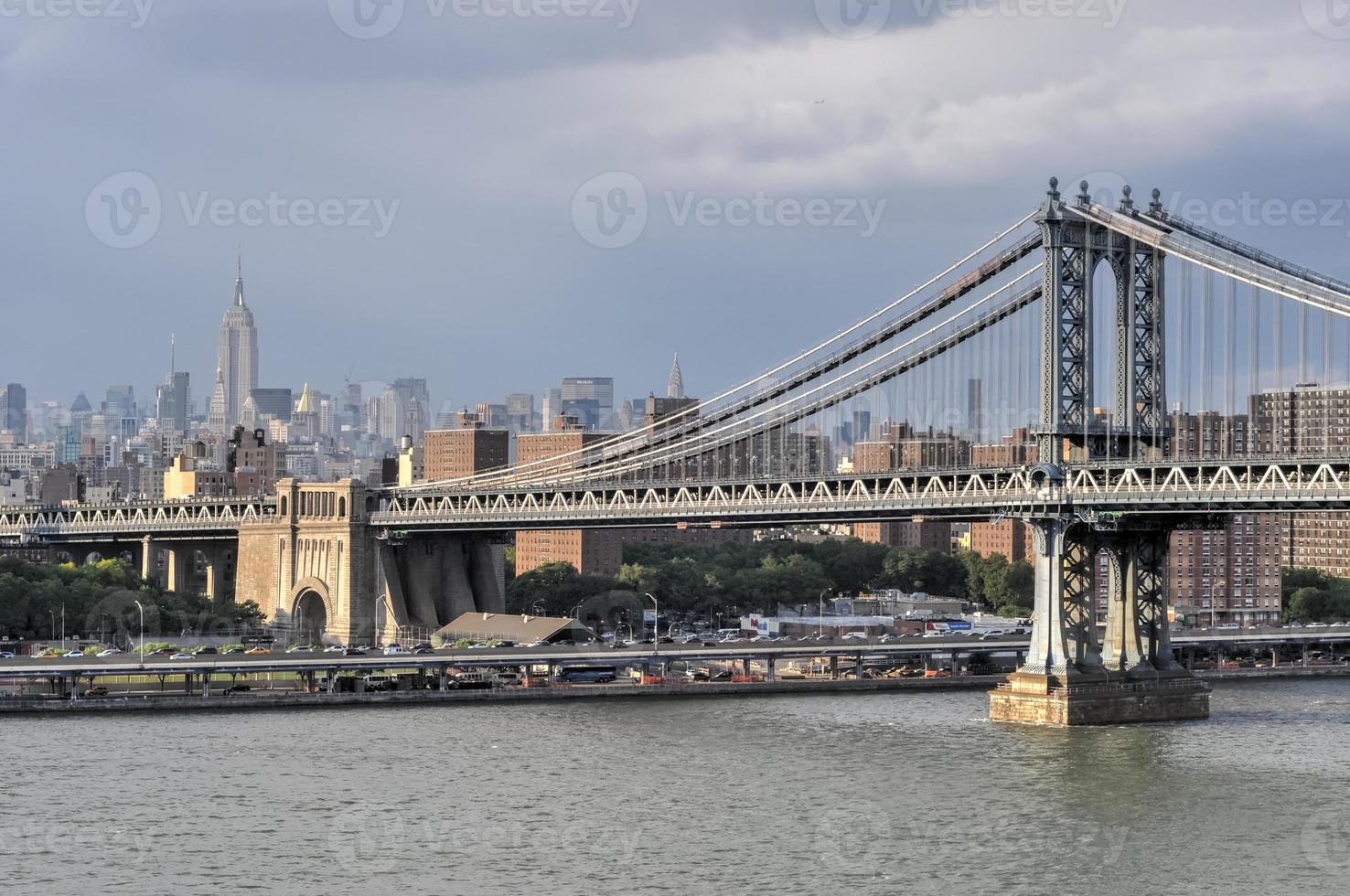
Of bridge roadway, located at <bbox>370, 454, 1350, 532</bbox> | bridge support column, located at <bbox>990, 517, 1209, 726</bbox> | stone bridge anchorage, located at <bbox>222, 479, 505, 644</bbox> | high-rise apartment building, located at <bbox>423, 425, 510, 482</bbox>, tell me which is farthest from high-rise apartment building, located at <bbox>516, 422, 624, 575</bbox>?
bridge support column, located at <bbox>990, 517, 1209, 726</bbox>

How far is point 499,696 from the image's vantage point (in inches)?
2761

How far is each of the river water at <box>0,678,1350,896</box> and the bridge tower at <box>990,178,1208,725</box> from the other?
1.42 m

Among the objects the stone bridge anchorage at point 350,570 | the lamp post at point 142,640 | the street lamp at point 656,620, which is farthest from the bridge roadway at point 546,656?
the street lamp at point 656,620

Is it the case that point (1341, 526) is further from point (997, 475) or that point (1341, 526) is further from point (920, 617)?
point (997, 475)

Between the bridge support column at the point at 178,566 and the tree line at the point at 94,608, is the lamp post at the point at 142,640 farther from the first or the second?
the bridge support column at the point at 178,566

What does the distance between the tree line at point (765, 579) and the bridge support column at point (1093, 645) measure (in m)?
54.4

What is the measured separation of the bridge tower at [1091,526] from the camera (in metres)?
58.8

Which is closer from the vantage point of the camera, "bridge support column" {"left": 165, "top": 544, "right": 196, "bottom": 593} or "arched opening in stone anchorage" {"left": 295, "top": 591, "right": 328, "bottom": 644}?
"arched opening in stone anchorage" {"left": 295, "top": 591, "right": 328, "bottom": 644}

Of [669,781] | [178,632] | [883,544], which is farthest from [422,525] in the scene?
[883,544]

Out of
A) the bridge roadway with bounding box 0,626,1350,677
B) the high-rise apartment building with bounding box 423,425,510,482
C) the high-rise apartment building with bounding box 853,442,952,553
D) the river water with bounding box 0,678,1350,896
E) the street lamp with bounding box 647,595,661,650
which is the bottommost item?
the river water with bounding box 0,678,1350,896

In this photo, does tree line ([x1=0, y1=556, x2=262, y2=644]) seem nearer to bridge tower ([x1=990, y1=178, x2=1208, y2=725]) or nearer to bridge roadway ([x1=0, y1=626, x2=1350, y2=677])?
bridge roadway ([x1=0, y1=626, x2=1350, y2=677])

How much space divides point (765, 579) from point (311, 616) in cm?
4163

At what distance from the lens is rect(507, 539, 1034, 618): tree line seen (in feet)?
399

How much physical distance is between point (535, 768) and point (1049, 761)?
12061 mm
